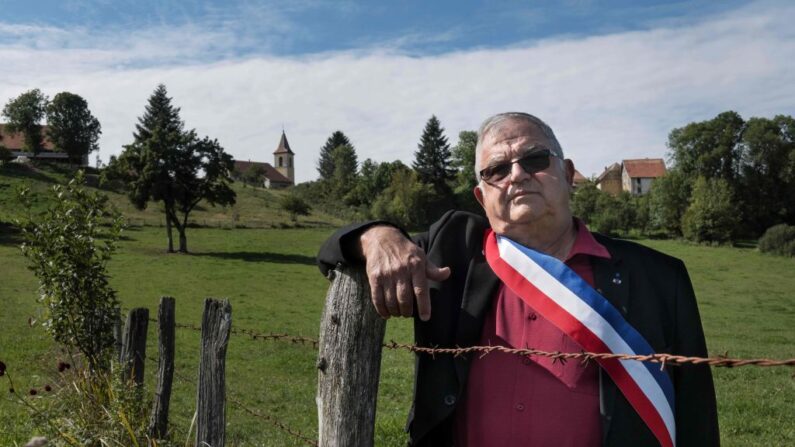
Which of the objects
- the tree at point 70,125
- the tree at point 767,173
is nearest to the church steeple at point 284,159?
the tree at point 70,125

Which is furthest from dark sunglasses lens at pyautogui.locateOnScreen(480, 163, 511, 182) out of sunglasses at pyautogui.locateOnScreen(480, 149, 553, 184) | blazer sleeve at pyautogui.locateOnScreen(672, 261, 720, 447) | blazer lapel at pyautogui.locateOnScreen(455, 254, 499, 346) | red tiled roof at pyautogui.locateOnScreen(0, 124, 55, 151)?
red tiled roof at pyautogui.locateOnScreen(0, 124, 55, 151)

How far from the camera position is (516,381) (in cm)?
240

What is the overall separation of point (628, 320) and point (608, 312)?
87mm

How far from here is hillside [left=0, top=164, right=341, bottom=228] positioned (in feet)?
172

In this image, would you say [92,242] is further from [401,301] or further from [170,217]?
[170,217]

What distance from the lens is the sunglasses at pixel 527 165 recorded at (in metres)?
2.63

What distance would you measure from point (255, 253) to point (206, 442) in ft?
127

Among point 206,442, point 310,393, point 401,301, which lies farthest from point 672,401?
point 310,393

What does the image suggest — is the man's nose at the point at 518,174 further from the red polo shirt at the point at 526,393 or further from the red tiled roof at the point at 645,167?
the red tiled roof at the point at 645,167

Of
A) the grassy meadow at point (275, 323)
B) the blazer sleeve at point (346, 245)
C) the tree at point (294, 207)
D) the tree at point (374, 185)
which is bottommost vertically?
the grassy meadow at point (275, 323)

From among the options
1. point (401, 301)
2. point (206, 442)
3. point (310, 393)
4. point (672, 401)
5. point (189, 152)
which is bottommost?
point (310, 393)

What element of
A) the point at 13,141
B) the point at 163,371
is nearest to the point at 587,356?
Result: the point at 163,371

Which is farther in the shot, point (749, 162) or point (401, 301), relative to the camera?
point (749, 162)

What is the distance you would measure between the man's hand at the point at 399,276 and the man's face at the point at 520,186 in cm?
62
